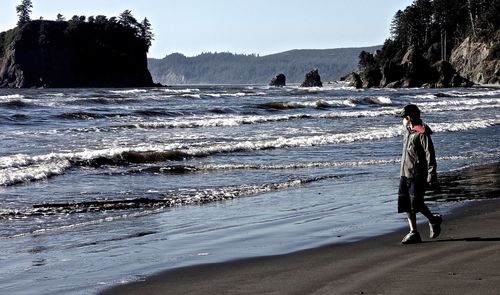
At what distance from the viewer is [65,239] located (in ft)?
28.5

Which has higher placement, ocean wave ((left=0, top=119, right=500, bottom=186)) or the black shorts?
the black shorts

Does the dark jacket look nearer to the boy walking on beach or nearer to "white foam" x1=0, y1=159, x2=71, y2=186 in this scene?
the boy walking on beach

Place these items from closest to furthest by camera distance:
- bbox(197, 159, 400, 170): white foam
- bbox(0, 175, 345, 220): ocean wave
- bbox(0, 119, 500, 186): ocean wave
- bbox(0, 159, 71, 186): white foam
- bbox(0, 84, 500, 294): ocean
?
1. bbox(0, 84, 500, 294): ocean
2. bbox(0, 175, 345, 220): ocean wave
3. bbox(0, 159, 71, 186): white foam
4. bbox(0, 119, 500, 186): ocean wave
5. bbox(197, 159, 400, 170): white foam

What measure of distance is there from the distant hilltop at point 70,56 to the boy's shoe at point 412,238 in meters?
130

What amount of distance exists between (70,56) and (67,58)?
2.86 feet

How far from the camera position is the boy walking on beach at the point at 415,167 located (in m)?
8.02

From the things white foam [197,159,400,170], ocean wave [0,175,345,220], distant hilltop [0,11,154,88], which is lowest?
white foam [197,159,400,170]

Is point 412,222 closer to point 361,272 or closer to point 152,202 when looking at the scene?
point 361,272

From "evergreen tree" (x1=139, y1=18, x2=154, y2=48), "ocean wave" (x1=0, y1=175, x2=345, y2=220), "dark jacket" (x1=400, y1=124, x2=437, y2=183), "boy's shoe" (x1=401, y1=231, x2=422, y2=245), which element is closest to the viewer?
"boy's shoe" (x1=401, y1=231, x2=422, y2=245)

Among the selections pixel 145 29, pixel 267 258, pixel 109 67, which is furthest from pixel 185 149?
pixel 145 29

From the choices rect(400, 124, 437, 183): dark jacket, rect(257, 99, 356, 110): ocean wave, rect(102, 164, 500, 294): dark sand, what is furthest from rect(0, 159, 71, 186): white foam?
rect(257, 99, 356, 110): ocean wave

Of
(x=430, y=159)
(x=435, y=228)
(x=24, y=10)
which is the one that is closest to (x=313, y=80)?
(x=24, y=10)

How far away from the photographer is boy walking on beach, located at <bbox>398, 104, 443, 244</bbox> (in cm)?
802

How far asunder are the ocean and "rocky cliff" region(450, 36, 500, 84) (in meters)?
73.1
